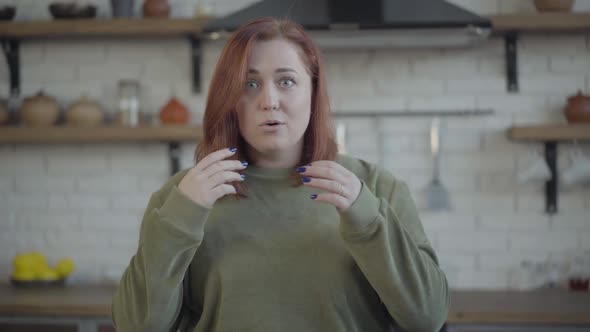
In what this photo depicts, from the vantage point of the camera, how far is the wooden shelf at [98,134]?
2.99 m

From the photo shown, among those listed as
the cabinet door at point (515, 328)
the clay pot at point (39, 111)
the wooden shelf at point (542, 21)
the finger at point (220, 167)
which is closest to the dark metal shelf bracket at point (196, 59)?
the clay pot at point (39, 111)

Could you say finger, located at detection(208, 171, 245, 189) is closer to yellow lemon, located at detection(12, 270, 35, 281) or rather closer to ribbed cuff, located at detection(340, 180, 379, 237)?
ribbed cuff, located at detection(340, 180, 379, 237)

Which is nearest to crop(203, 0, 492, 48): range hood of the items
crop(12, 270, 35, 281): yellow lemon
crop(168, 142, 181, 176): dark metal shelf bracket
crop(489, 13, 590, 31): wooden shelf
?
crop(489, 13, 590, 31): wooden shelf

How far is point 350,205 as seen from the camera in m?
1.18

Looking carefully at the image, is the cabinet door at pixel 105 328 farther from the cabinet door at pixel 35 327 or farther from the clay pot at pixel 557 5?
the clay pot at pixel 557 5

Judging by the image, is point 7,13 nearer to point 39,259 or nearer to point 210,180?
point 39,259

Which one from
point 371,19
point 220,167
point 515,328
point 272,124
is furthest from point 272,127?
point 515,328

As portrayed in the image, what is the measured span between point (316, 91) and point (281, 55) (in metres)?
0.12

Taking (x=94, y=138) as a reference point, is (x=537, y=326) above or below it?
below

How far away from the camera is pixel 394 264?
1.23 m

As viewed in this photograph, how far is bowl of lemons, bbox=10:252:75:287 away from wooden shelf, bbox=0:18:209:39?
0.93m

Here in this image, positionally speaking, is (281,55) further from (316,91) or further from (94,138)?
(94,138)

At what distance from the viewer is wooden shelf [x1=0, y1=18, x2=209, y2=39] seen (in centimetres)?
299

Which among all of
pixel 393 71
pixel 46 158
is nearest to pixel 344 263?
pixel 393 71
